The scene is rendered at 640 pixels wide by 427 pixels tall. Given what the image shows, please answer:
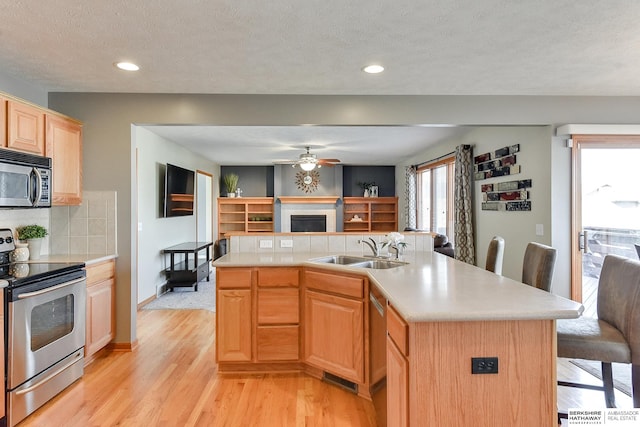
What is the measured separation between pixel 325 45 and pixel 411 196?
19.5 ft

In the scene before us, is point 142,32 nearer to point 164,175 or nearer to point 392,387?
point 392,387

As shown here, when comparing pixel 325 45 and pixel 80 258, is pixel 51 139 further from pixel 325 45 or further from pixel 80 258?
pixel 325 45

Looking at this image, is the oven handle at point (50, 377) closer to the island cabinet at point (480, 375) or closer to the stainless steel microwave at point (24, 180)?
the stainless steel microwave at point (24, 180)

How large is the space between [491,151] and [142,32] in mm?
4042

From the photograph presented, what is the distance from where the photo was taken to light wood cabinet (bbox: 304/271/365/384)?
255cm

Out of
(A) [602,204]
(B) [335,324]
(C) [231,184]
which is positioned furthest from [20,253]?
(C) [231,184]

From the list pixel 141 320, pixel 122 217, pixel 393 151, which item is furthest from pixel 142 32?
pixel 393 151

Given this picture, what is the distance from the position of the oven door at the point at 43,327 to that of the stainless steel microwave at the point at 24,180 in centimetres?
68

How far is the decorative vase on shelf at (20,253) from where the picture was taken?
2.90 m

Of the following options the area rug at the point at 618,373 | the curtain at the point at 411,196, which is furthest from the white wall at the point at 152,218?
the area rug at the point at 618,373

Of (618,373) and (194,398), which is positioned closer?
(194,398)

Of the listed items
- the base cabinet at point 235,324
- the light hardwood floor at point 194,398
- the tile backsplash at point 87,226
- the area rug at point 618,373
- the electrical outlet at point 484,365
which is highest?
the tile backsplash at point 87,226

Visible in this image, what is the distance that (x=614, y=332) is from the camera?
6.68 feet

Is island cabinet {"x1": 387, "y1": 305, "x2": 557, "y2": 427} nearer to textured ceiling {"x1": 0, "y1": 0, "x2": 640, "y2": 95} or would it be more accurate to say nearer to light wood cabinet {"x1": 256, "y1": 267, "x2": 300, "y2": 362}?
light wood cabinet {"x1": 256, "y1": 267, "x2": 300, "y2": 362}
